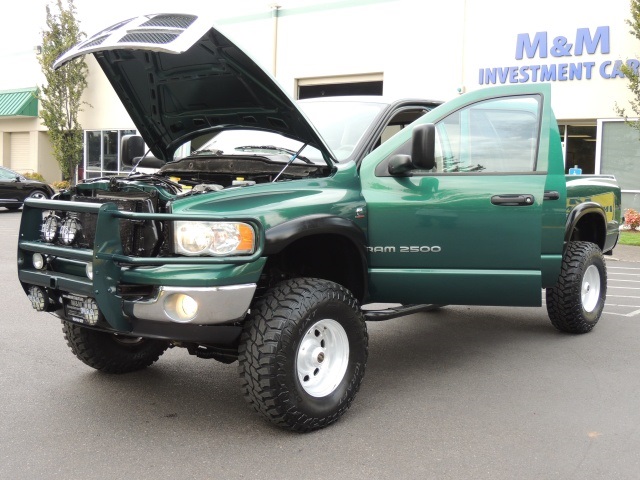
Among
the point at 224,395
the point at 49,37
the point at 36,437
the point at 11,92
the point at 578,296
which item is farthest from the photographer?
the point at 11,92

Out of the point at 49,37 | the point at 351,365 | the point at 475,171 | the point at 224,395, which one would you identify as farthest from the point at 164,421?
the point at 49,37

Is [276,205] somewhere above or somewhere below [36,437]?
above

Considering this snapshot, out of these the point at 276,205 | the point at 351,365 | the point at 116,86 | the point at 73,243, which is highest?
the point at 116,86

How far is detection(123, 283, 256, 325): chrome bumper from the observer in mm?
3516

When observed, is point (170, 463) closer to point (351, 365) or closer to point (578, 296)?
point (351, 365)

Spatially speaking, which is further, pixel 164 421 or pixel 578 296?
pixel 578 296

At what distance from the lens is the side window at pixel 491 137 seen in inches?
191

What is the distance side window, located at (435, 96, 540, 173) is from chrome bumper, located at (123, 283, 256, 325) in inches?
73.1

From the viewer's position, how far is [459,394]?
467 cm

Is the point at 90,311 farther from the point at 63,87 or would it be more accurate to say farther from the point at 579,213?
the point at 63,87

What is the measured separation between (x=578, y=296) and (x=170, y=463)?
3.95 m

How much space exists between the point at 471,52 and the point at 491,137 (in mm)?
14882

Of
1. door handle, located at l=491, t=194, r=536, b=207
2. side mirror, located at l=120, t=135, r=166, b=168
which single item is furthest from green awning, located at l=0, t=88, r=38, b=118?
door handle, located at l=491, t=194, r=536, b=207

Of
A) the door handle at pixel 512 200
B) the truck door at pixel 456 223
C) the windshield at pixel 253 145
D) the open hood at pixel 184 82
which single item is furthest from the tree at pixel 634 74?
the open hood at pixel 184 82
